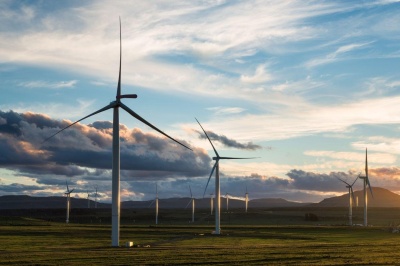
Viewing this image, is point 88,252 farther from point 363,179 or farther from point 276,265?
point 363,179

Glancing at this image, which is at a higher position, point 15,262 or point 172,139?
point 172,139

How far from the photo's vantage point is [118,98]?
8631cm

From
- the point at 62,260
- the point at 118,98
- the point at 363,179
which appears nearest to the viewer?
the point at 62,260

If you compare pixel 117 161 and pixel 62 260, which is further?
pixel 117 161

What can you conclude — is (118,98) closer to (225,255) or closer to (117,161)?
(117,161)

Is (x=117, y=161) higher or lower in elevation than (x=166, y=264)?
higher

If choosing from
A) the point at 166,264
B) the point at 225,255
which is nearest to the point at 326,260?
the point at 225,255

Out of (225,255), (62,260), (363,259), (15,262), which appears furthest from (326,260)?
(15,262)

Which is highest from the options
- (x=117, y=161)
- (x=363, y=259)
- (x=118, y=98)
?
(x=118, y=98)

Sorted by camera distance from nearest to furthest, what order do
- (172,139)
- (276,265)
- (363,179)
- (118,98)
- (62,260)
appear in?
(276,265) < (62,260) < (172,139) < (118,98) < (363,179)

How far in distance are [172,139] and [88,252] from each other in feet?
59.7

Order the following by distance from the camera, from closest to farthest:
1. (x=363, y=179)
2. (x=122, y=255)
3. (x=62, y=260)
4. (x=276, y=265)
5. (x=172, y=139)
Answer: (x=276, y=265)
(x=62, y=260)
(x=122, y=255)
(x=172, y=139)
(x=363, y=179)

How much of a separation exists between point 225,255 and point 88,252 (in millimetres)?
14830

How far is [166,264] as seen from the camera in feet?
178
